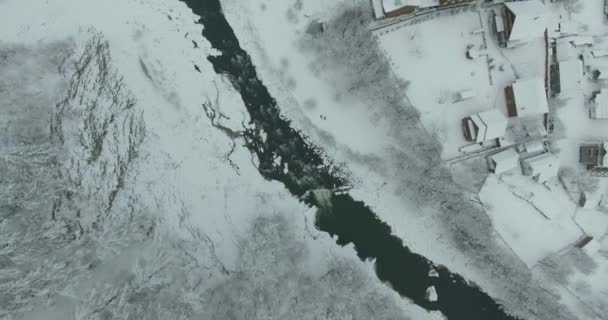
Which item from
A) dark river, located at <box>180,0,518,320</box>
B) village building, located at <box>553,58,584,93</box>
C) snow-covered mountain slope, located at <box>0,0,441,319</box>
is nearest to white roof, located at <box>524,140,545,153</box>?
village building, located at <box>553,58,584,93</box>

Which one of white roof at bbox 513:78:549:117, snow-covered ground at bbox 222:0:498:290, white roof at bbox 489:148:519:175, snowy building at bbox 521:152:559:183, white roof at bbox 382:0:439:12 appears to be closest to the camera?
white roof at bbox 382:0:439:12

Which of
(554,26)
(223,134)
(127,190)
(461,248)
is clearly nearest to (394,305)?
Result: (461,248)

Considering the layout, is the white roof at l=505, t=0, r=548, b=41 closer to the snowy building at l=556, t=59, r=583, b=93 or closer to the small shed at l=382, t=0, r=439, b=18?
the snowy building at l=556, t=59, r=583, b=93

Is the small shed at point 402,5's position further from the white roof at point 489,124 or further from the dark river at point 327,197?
the dark river at point 327,197

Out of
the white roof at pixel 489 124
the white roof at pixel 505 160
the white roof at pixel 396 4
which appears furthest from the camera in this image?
the white roof at pixel 505 160

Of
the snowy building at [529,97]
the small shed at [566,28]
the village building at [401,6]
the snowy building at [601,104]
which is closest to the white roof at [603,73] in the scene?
the snowy building at [601,104]

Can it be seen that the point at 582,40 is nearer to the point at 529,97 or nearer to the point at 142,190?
the point at 529,97
